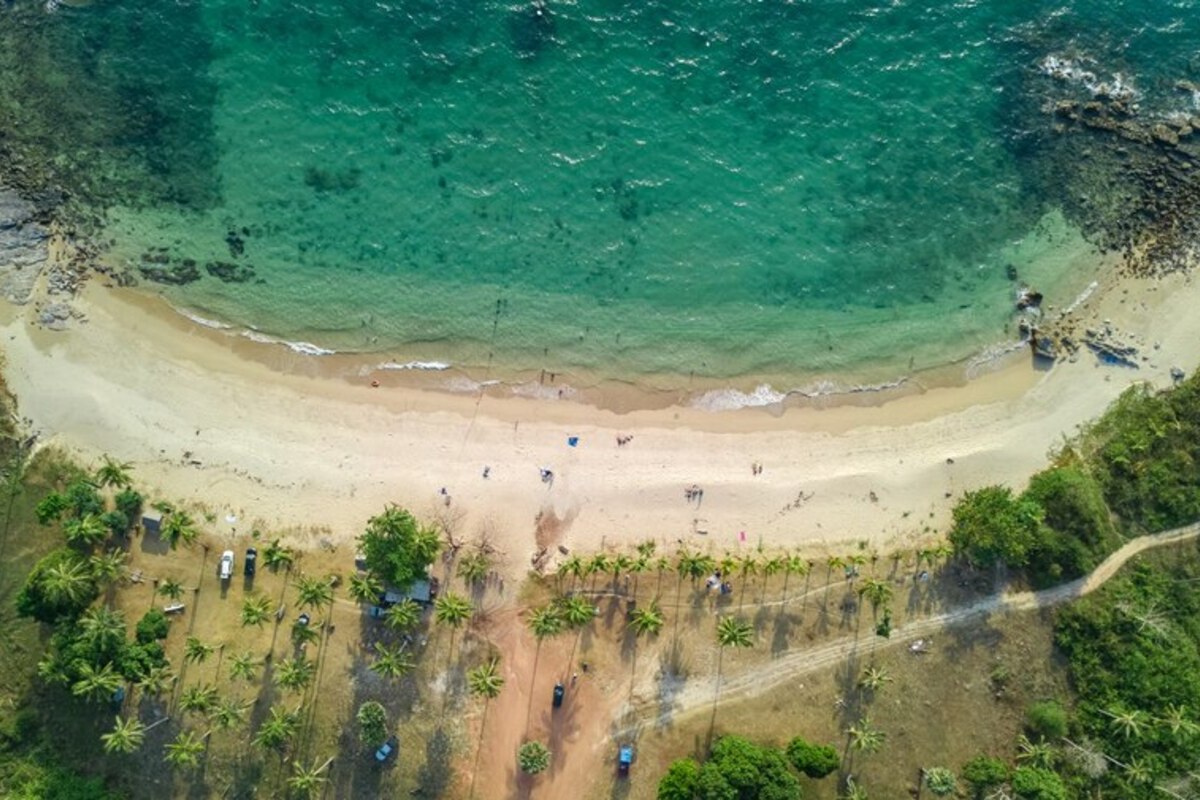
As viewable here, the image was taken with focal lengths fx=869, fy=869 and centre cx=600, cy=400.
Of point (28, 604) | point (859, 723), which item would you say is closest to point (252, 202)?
point (28, 604)

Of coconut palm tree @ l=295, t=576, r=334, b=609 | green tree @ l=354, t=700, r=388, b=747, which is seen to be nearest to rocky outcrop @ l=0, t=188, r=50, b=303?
coconut palm tree @ l=295, t=576, r=334, b=609

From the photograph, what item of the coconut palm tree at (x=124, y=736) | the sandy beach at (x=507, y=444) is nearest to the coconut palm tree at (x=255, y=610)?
the sandy beach at (x=507, y=444)

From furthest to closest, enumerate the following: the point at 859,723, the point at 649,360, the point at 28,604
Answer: the point at 649,360
the point at 859,723
the point at 28,604

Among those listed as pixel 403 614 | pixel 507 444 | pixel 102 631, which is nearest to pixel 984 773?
pixel 507 444

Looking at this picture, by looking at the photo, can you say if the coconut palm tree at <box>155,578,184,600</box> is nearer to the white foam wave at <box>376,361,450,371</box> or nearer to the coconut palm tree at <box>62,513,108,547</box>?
the coconut palm tree at <box>62,513,108,547</box>

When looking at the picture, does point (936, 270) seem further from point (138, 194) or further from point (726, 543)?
point (138, 194)

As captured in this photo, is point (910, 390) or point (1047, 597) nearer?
point (1047, 597)

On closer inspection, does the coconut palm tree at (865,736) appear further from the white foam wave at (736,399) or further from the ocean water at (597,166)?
the ocean water at (597,166)
